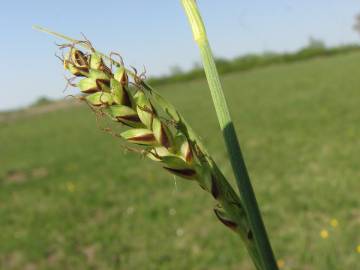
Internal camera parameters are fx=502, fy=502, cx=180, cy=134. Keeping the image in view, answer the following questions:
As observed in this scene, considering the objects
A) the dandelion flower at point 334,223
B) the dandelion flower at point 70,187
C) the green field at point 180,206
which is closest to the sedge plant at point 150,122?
the green field at point 180,206

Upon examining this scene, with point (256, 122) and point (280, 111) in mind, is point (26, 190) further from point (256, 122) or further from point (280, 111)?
point (280, 111)

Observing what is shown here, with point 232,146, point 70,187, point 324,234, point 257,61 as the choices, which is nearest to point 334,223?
point 324,234

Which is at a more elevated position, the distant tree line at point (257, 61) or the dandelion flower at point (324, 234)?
the dandelion flower at point (324, 234)

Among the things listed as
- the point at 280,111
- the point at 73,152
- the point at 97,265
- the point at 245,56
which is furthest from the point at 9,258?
the point at 245,56

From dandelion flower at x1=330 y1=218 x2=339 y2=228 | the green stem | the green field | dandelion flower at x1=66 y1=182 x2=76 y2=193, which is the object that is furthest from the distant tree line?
the green stem

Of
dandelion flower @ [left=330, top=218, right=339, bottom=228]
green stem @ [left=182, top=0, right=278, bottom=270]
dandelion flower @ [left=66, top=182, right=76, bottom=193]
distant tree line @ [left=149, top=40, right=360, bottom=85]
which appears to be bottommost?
distant tree line @ [left=149, top=40, right=360, bottom=85]

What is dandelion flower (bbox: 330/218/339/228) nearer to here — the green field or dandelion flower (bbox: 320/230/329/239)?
the green field

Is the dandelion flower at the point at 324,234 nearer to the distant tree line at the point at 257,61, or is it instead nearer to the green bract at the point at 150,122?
the green bract at the point at 150,122

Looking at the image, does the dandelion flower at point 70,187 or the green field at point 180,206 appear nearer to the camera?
the green field at point 180,206

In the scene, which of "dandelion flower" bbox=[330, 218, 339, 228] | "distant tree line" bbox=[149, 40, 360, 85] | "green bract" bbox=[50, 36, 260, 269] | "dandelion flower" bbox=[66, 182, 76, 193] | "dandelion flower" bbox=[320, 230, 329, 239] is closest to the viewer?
"green bract" bbox=[50, 36, 260, 269]

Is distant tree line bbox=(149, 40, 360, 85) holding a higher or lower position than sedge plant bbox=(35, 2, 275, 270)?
lower
